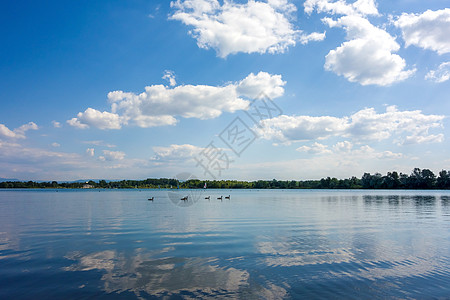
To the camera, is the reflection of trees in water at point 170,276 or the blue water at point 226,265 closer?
the reflection of trees in water at point 170,276

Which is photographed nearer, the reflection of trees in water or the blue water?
the reflection of trees in water

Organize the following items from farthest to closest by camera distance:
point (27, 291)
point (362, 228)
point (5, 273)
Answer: point (362, 228) < point (5, 273) < point (27, 291)

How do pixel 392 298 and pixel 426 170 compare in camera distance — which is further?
pixel 426 170

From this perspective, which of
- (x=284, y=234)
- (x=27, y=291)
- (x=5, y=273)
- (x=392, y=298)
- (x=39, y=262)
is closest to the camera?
(x=392, y=298)

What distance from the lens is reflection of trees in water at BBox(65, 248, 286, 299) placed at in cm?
1075

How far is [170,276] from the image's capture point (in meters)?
12.6

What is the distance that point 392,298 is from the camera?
10.3m

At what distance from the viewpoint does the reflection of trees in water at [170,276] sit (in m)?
10.8

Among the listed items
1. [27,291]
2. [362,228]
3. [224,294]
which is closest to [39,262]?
[27,291]

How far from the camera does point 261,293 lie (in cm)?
1059

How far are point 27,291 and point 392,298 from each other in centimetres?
1413

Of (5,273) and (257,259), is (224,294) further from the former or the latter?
(5,273)

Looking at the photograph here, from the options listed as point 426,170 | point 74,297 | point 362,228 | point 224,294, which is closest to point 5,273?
point 74,297

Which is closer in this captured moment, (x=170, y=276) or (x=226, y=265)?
(x=170, y=276)
